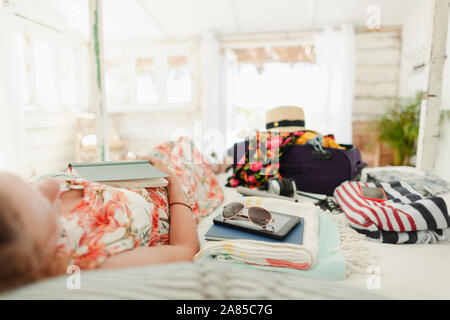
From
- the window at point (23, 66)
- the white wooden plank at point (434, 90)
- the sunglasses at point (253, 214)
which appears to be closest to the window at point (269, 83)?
the white wooden plank at point (434, 90)

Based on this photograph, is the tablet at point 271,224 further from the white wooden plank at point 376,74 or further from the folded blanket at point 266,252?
the white wooden plank at point 376,74

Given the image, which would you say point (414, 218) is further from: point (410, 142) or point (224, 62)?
point (224, 62)

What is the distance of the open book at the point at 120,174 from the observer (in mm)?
906

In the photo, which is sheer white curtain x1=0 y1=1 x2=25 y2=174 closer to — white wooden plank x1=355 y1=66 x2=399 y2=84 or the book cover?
the book cover

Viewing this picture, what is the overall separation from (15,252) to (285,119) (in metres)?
2.16

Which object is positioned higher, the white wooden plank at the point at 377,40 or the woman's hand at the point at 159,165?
the white wooden plank at the point at 377,40

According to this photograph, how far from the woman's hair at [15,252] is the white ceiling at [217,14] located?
12.1 feet

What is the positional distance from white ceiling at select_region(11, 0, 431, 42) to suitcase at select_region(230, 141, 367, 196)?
2581 mm

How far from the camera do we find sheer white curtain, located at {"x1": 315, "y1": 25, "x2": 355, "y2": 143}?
13.3ft

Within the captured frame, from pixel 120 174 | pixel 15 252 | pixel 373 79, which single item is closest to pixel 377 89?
pixel 373 79

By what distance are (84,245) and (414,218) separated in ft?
3.45

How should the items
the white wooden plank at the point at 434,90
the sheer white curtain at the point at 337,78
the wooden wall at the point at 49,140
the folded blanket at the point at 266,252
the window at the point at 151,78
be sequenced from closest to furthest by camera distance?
the folded blanket at the point at 266,252, the white wooden plank at the point at 434,90, the wooden wall at the point at 49,140, the sheer white curtain at the point at 337,78, the window at the point at 151,78

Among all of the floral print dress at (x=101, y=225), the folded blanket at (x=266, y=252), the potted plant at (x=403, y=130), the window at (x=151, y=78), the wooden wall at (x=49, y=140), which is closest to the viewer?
the floral print dress at (x=101, y=225)

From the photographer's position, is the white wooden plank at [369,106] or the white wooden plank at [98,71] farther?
the white wooden plank at [369,106]
